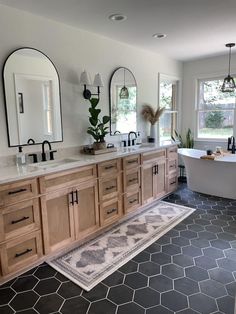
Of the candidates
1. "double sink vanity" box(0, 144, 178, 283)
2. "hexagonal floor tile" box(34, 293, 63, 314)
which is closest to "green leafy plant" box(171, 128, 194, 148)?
"double sink vanity" box(0, 144, 178, 283)

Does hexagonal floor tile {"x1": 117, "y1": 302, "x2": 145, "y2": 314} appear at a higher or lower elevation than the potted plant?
lower

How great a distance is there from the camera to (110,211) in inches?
121

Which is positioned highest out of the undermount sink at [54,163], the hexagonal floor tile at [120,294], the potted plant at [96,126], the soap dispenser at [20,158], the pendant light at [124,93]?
the pendant light at [124,93]

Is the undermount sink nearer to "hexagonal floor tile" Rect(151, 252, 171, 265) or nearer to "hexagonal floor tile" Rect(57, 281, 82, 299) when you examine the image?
"hexagonal floor tile" Rect(57, 281, 82, 299)

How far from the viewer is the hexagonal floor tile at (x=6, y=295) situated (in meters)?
1.94

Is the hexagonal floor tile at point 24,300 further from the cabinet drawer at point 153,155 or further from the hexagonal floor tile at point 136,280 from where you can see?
the cabinet drawer at point 153,155

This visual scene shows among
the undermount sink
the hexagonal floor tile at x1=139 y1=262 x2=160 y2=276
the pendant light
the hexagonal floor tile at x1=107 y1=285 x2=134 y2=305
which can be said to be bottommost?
the hexagonal floor tile at x1=107 y1=285 x2=134 y2=305

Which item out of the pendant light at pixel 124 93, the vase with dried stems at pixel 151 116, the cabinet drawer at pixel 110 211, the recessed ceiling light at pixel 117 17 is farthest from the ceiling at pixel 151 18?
the cabinet drawer at pixel 110 211

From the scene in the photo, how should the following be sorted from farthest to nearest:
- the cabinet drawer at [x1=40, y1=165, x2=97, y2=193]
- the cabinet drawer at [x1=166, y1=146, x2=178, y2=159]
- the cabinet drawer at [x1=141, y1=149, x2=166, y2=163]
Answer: the cabinet drawer at [x1=166, y1=146, x2=178, y2=159], the cabinet drawer at [x1=141, y1=149, x2=166, y2=163], the cabinet drawer at [x1=40, y1=165, x2=97, y2=193]

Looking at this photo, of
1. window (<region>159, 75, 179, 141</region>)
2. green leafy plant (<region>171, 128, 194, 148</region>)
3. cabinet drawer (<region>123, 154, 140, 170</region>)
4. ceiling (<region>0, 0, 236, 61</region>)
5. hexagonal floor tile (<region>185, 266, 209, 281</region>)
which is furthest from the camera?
green leafy plant (<region>171, 128, 194, 148</region>)

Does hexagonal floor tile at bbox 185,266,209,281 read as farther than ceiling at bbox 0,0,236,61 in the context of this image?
No

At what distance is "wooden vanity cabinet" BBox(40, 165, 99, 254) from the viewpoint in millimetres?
2355

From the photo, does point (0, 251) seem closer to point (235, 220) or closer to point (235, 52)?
point (235, 220)

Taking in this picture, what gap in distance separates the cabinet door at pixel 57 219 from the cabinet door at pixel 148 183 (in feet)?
4.46
